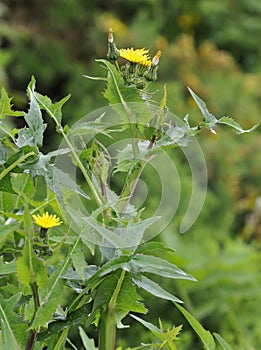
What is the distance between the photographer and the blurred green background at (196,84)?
2502 mm

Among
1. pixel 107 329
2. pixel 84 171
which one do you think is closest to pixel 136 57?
pixel 84 171

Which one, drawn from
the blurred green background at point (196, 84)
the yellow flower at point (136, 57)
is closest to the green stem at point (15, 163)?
the yellow flower at point (136, 57)

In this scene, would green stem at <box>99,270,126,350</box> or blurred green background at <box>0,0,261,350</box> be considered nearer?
green stem at <box>99,270,126,350</box>

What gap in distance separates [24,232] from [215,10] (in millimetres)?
5076

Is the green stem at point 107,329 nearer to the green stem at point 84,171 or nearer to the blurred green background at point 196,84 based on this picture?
the green stem at point 84,171

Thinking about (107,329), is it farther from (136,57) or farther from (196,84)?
(196,84)

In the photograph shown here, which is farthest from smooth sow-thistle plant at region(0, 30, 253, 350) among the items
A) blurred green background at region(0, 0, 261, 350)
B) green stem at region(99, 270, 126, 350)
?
blurred green background at region(0, 0, 261, 350)

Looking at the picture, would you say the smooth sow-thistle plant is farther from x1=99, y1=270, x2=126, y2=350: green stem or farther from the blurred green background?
the blurred green background

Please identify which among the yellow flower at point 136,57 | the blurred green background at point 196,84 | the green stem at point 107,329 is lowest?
the blurred green background at point 196,84

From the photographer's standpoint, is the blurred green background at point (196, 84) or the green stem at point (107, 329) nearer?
the green stem at point (107, 329)

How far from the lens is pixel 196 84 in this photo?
4523 mm

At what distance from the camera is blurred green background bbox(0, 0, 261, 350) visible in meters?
2.50

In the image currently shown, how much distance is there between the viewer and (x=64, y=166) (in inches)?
26.5

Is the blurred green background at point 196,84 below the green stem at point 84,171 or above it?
below
